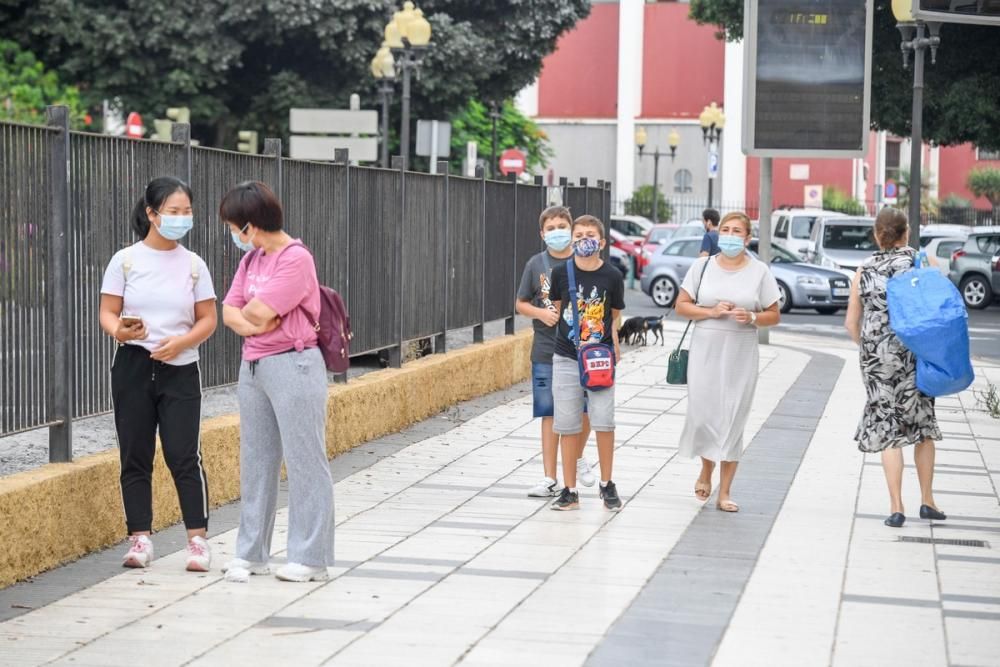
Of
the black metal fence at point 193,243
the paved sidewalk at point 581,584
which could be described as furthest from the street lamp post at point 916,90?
the paved sidewalk at point 581,584

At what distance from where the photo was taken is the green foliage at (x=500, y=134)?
50.7 m

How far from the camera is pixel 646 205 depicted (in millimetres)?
61812

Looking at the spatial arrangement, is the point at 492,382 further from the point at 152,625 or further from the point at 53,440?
the point at 152,625

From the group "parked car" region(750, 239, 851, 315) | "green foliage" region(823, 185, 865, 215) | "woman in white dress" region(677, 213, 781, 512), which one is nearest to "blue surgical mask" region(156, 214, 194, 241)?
"woman in white dress" region(677, 213, 781, 512)

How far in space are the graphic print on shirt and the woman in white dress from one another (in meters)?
0.46

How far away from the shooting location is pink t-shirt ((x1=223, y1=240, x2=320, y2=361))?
25.1ft

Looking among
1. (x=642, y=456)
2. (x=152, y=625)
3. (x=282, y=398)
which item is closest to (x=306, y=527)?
(x=282, y=398)

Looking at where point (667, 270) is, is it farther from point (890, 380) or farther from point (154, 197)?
point (154, 197)

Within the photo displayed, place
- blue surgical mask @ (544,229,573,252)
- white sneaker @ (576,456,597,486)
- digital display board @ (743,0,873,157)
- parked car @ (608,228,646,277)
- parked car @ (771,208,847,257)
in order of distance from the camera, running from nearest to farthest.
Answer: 1. blue surgical mask @ (544,229,573,252)
2. white sneaker @ (576,456,597,486)
3. digital display board @ (743,0,873,157)
4. parked car @ (771,208,847,257)
5. parked car @ (608,228,646,277)

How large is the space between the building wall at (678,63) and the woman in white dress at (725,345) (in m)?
59.3

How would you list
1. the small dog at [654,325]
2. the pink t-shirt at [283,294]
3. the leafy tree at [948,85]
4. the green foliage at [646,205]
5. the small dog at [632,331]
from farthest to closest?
the green foliage at [646,205] < the leafy tree at [948,85] < the small dog at [654,325] < the small dog at [632,331] < the pink t-shirt at [283,294]

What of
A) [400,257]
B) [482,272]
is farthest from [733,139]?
[400,257]

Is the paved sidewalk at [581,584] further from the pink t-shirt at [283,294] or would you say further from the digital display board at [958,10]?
the digital display board at [958,10]

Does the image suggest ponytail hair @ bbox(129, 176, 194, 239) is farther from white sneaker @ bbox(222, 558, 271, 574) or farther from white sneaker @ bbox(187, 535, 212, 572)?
white sneaker @ bbox(222, 558, 271, 574)
